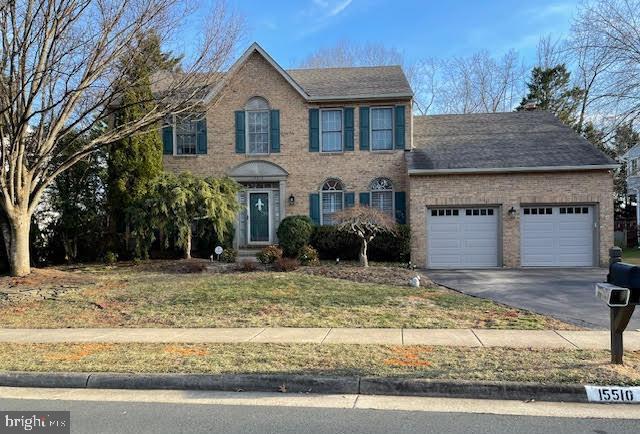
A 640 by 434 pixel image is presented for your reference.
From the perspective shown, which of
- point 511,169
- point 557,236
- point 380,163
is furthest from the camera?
point 380,163

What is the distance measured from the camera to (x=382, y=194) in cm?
1886

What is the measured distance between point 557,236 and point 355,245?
707 cm

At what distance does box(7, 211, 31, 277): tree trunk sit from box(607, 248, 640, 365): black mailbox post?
13.8m

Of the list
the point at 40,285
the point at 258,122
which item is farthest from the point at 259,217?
the point at 40,285

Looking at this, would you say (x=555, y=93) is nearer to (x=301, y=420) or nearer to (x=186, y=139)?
(x=186, y=139)

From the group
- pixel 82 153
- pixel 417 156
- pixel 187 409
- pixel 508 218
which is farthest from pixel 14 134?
pixel 508 218

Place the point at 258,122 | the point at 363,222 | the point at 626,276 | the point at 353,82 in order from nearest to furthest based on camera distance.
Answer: the point at 626,276, the point at 363,222, the point at 258,122, the point at 353,82

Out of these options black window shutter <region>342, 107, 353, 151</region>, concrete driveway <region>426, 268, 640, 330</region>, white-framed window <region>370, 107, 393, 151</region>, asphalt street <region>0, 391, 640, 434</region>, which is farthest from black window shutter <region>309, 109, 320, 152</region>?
asphalt street <region>0, 391, 640, 434</region>

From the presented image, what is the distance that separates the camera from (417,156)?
1825cm

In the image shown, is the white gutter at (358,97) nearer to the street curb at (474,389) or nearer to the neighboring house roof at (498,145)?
the neighboring house roof at (498,145)

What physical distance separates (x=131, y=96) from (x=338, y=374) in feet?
45.4

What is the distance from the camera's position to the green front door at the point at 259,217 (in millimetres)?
19297

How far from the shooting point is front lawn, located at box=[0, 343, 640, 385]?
563 centimetres

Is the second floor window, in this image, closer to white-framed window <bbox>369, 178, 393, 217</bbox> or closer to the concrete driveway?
white-framed window <bbox>369, 178, 393, 217</bbox>
